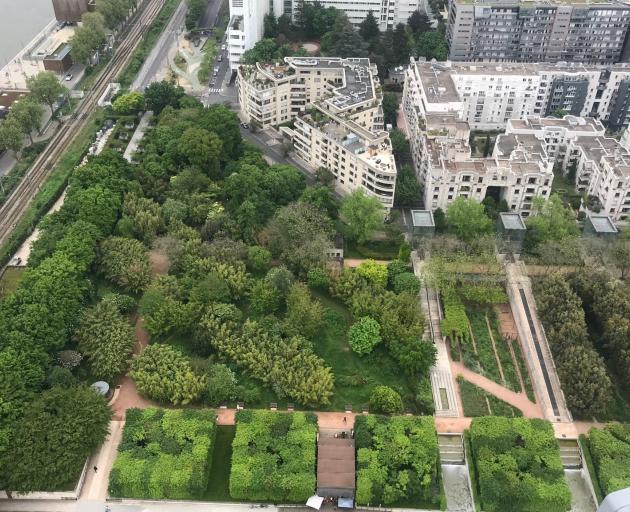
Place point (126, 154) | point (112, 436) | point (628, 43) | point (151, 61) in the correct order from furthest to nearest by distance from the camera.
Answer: point (151, 61), point (628, 43), point (126, 154), point (112, 436)

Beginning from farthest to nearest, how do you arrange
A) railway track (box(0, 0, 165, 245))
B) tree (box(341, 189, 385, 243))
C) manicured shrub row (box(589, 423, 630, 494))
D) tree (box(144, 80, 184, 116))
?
tree (box(144, 80, 184, 116)), railway track (box(0, 0, 165, 245)), tree (box(341, 189, 385, 243)), manicured shrub row (box(589, 423, 630, 494))

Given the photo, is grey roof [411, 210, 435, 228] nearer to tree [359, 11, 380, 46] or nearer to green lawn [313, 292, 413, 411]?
green lawn [313, 292, 413, 411]

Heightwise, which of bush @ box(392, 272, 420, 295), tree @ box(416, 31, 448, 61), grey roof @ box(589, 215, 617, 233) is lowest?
bush @ box(392, 272, 420, 295)

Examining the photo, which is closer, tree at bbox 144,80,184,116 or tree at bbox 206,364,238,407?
tree at bbox 206,364,238,407

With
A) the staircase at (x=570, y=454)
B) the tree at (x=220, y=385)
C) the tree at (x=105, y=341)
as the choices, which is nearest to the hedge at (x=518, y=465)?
the staircase at (x=570, y=454)

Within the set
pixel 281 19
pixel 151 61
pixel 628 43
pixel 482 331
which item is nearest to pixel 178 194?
pixel 482 331

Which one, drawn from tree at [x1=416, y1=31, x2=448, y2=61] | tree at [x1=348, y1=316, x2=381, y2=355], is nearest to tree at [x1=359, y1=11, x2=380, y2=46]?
tree at [x1=416, y1=31, x2=448, y2=61]

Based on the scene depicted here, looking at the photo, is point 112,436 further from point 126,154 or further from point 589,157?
point 589,157
